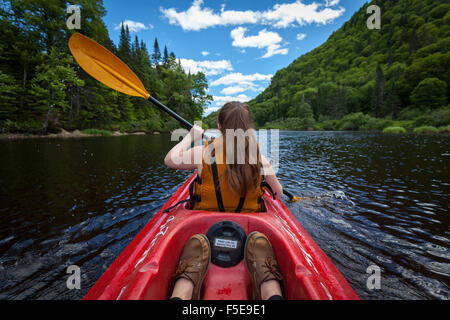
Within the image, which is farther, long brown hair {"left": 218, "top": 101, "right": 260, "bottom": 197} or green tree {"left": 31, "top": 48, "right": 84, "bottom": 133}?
green tree {"left": 31, "top": 48, "right": 84, "bottom": 133}

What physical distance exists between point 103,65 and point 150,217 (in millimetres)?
3113

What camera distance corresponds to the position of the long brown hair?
1629 millimetres

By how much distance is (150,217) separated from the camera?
→ 142 inches

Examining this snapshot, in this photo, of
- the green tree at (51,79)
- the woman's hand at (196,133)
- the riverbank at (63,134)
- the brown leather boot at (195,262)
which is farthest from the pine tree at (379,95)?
the green tree at (51,79)

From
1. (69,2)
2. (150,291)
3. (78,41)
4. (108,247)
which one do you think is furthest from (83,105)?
(150,291)

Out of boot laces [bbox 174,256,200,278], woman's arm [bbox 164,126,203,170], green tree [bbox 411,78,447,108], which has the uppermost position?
green tree [bbox 411,78,447,108]

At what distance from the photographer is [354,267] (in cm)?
242

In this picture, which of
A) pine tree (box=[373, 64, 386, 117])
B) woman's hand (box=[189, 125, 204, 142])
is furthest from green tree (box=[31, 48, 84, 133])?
pine tree (box=[373, 64, 386, 117])

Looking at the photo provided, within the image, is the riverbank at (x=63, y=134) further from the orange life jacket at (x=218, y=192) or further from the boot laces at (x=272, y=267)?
the boot laces at (x=272, y=267)

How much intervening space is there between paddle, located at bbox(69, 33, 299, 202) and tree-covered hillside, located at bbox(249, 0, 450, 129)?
31.9 m

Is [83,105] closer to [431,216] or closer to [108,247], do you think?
[108,247]

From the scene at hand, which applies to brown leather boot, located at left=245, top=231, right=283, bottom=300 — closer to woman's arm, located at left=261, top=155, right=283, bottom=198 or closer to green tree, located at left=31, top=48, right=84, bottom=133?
woman's arm, located at left=261, top=155, right=283, bottom=198
